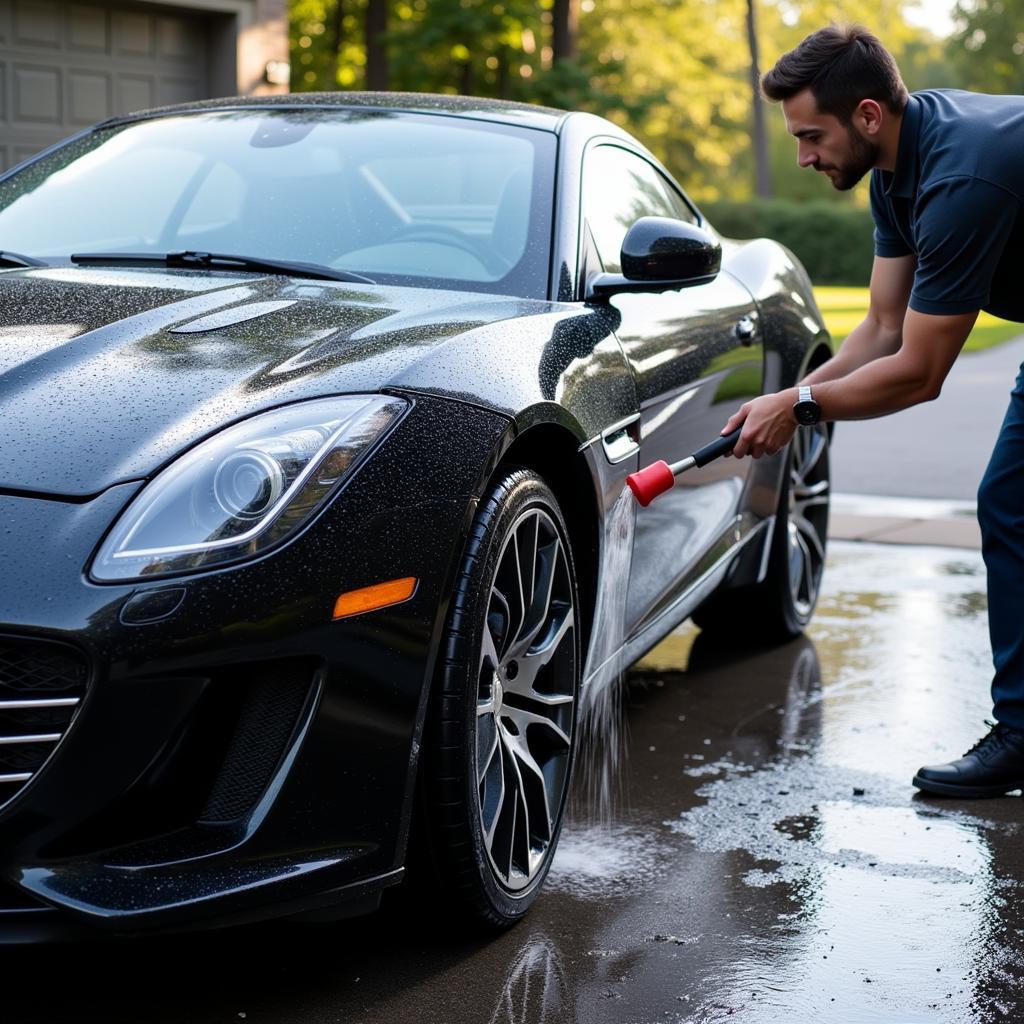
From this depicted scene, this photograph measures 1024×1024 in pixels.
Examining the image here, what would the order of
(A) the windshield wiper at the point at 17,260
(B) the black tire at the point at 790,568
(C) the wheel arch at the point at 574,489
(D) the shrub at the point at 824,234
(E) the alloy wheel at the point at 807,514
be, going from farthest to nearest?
1. (D) the shrub at the point at 824,234
2. (E) the alloy wheel at the point at 807,514
3. (B) the black tire at the point at 790,568
4. (A) the windshield wiper at the point at 17,260
5. (C) the wheel arch at the point at 574,489

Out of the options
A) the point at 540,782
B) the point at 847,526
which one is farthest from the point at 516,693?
the point at 847,526

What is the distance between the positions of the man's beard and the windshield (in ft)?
2.13

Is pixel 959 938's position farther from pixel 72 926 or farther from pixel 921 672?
pixel 921 672

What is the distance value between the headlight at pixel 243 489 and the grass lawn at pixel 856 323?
43.4 ft

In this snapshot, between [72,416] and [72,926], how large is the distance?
0.75 metres

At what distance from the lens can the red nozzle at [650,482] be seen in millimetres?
3387

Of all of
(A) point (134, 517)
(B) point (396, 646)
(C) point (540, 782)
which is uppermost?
(A) point (134, 517)

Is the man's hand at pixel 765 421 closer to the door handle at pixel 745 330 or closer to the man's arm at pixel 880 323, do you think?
the man's arm at pixel 880 323

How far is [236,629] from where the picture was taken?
2307mm

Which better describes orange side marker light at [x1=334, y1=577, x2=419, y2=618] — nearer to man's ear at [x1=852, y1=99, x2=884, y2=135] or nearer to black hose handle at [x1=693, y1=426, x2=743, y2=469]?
black hose handle at [x1=693, y1=426, x2=743, y2=469]

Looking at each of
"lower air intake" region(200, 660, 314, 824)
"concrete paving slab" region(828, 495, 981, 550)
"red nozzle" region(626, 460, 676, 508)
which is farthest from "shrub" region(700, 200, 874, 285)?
A: "lower air intake" region(200, 660, 314, 824)

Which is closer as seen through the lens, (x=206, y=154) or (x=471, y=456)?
(x=471, y=456)

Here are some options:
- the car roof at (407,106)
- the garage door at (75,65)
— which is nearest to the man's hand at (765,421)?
the car roof at (407,106)

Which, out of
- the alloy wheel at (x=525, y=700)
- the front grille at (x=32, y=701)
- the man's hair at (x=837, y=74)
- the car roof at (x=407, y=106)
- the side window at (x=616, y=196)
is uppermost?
the man's hair at (x=837, y=74)
